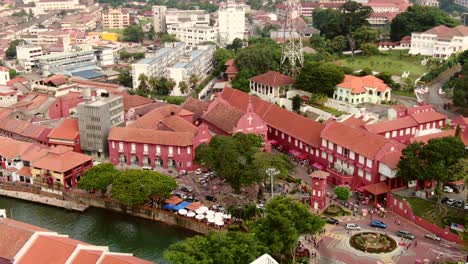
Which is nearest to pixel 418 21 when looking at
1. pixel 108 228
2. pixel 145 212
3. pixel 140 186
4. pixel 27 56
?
pixel 145 212

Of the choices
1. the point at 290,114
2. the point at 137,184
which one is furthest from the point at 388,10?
the point at 137,184

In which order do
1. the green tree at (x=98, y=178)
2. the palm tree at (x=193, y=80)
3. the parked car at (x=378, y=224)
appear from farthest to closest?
the palm tree at (x=193, y=80), the green tree at (x=98, y=178), the parked car at (x=378, y=224)

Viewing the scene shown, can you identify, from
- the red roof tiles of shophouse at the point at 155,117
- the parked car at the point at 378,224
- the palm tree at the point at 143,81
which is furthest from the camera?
the palm tree at the point at 143,81

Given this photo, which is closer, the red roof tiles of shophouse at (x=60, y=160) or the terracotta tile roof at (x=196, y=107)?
the red roof tiles of shophouse at (x=60, y=160)

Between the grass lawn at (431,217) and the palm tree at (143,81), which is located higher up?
the palm tree at (143,81)

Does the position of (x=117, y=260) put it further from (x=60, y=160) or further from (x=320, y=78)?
(x=320, y=78)

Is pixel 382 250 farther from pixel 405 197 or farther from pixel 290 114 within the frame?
pixel 290 114

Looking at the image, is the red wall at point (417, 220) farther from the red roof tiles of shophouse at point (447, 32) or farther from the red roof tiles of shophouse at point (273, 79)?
the red roof tiles of shophouse at point (447, 32)

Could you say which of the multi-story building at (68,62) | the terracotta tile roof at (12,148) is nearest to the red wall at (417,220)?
the terracotta tile roof at (12,148)
